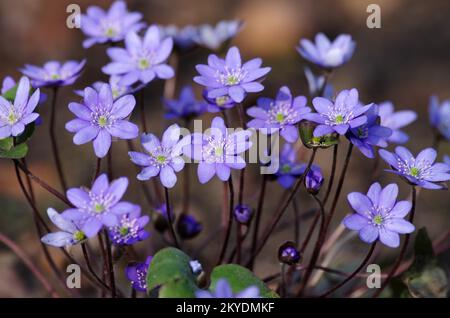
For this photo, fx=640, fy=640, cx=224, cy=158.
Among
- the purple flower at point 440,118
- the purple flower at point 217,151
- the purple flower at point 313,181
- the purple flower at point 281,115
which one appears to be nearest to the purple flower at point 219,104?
the purple flower at point 281,115

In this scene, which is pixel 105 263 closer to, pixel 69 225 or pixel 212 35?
pixel 69 225

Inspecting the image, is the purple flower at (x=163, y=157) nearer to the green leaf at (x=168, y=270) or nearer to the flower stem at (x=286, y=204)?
the green leaf at (x=168, y=270)

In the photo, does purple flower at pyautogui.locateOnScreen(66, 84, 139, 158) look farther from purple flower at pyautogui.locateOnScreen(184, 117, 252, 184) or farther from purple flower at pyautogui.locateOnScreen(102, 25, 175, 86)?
purple flower at pyautogui.locateOnScreen(102, 25, 175, 86)

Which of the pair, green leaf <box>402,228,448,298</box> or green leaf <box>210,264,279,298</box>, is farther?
green leaf <box>402,228,448,298</box>

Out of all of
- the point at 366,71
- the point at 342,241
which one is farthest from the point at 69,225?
the point at 366,71

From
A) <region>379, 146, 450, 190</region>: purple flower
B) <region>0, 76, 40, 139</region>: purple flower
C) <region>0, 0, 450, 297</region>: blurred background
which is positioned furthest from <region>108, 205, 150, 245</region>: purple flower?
<region>0, 0, 450, 297</region>: blurred background

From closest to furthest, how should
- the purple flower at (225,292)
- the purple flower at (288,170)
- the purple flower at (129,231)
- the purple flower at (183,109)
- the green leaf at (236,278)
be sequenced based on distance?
the purple flower at (225,292)
the green leaf at (236,278)
the purple flower at (129,231)
the purple flower at (288,170)
the purple flower at (183,109)
